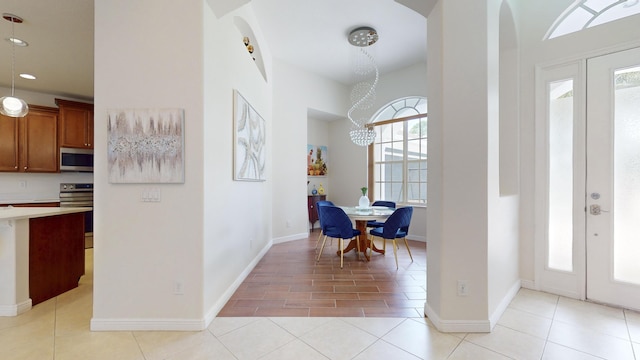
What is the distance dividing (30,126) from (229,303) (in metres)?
5.19

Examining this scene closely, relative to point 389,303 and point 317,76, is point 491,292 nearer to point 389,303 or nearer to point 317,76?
point 389,303

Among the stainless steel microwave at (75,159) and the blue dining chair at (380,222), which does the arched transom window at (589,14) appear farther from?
the stainless steel microwave at (75,159)

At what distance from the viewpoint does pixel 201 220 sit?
2.12 m

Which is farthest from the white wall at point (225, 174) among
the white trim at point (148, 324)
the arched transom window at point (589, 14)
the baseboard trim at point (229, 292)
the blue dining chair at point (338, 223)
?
the arched transom window at point (589, 14)

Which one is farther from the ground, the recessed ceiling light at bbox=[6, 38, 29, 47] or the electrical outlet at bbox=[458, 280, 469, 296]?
the recessed ceiling light at bbox=[6, 38, 29, 47]

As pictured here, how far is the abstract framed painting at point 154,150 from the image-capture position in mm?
2105

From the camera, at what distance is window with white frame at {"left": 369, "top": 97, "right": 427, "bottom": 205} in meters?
5.38

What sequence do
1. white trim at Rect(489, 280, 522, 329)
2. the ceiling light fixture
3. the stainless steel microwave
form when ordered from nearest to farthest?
white trim at Rect(489, 280, 522, 329)
the ceiling light fixture
the stainless steel microwave

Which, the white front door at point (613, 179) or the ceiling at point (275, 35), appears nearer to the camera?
the white front door at point (613, 179)

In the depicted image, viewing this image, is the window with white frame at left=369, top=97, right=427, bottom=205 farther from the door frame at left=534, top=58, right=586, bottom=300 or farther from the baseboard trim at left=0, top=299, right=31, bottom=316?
the baseboard trim at left=0, top=299, right=31, bottom=316

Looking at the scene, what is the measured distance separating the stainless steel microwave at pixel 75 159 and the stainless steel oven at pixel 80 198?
1.18ft

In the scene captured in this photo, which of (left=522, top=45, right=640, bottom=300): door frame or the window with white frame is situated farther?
the window with white frame

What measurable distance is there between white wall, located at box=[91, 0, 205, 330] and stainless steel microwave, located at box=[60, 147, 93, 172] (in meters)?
3.97

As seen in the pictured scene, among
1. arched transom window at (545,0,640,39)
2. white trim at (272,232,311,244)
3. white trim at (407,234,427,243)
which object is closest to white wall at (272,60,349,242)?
white trim at (272,232,311,244)
